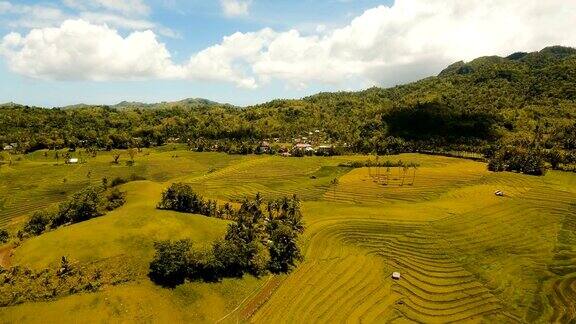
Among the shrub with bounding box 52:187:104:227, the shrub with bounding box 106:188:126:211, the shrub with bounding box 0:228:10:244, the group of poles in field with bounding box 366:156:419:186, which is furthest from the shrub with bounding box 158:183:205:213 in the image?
the group of poles in field with bounding box 366:156:419:186

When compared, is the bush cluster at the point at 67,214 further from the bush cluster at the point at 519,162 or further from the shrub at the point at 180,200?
the bush cluster at the point at 519,162

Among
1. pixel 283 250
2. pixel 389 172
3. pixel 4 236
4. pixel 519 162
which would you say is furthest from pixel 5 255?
pixel 519 162

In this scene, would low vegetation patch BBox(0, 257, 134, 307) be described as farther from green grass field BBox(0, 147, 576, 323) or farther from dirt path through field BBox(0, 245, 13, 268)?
dirt path through field BBox(0, 245, 13, 268)

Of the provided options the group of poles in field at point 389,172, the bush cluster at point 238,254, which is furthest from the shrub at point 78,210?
the group of poles in field at point 389,172

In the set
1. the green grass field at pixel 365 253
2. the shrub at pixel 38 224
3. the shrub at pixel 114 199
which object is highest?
the shrub at pixel 114 199

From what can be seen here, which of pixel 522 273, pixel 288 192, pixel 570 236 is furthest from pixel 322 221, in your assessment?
pixel 570 236

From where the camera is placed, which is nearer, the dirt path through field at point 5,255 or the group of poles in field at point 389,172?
the dirt path through field at point 5,255
